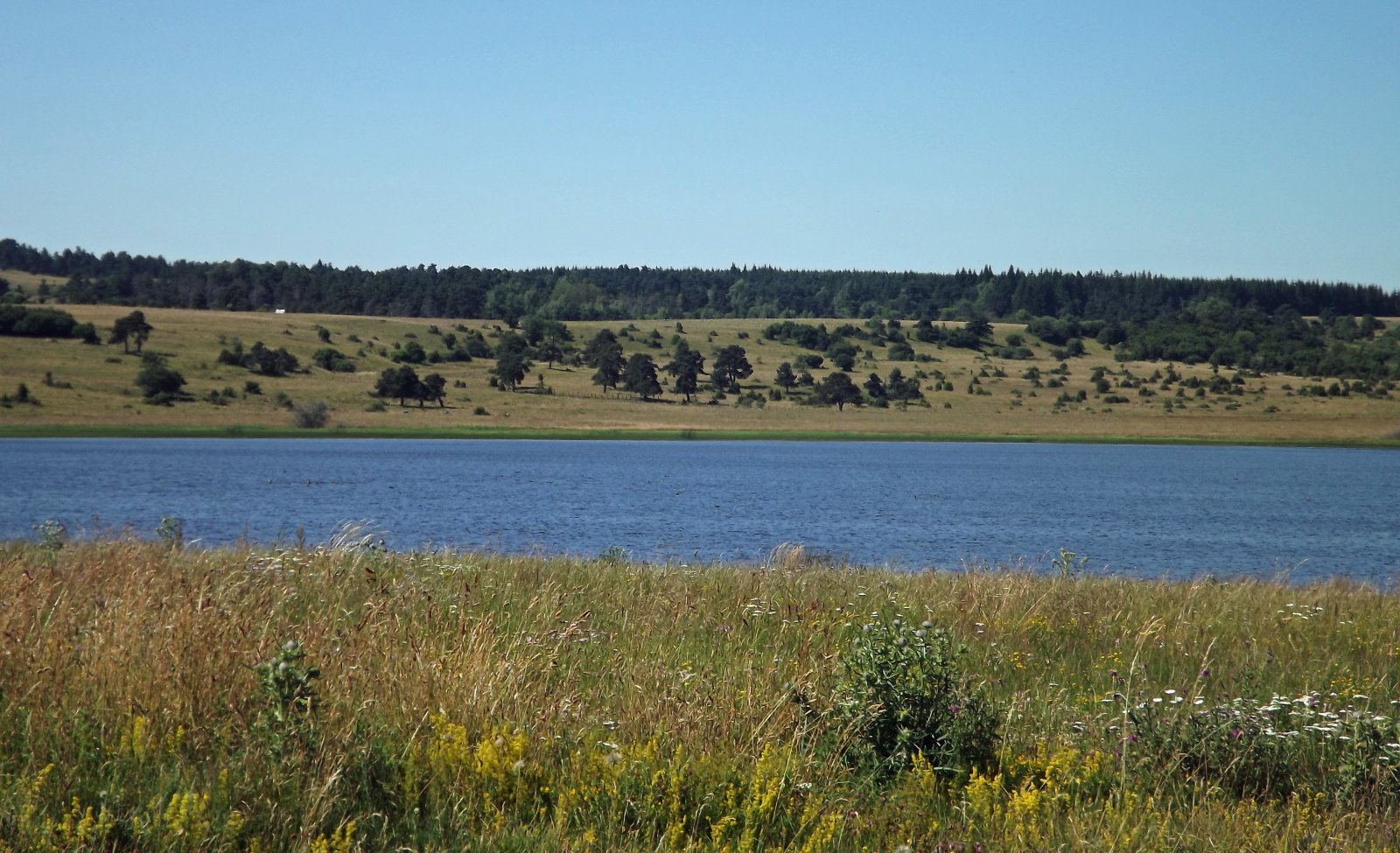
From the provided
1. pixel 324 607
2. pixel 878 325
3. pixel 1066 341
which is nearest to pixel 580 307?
pixel 878 325

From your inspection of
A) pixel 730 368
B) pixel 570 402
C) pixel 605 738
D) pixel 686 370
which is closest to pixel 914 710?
pixel 605 738

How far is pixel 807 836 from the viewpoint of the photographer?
601 cm

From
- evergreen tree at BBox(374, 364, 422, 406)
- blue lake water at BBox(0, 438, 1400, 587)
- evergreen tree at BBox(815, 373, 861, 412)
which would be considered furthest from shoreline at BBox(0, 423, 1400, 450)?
evergreen tree at BBox(815, 373, 861, 412)

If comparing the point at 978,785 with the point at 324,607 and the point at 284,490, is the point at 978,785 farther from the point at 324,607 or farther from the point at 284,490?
the point at 284,490

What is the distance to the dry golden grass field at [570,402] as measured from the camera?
90.7 m

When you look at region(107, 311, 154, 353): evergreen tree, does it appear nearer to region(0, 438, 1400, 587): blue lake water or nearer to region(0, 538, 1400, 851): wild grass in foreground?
region(0, 438, 1400, 587): blue lake water

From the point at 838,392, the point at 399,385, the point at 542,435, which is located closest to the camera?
the point at 542,435

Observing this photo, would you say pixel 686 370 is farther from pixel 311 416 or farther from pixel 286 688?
pixel 286 688

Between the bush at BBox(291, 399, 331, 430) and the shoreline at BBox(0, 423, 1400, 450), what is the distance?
1.89 m

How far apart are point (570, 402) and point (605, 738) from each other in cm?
10078

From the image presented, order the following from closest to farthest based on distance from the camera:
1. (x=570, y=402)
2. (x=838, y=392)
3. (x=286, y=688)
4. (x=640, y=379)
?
(x=286, y=688)
(x=570, y=402)
(x=640, y=379)
(x=838, y=392)

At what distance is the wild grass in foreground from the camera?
5.80 meters

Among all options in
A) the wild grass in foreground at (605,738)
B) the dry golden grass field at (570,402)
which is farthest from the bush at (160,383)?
the wild grass in foreground at (605,738)

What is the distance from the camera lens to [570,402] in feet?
351
